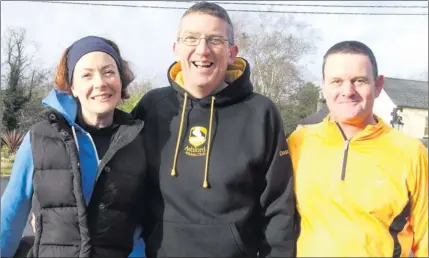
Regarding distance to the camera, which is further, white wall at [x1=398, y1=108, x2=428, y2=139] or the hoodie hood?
white wall at [x1=398, y1=108, x2=428, y2=139]

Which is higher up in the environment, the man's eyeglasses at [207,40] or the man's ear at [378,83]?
the man's eyeglasses at [207,40]

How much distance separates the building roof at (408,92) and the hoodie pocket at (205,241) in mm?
30668

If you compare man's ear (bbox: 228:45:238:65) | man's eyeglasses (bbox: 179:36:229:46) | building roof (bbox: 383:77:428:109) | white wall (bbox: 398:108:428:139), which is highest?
man's eyeglasses (bbox: 179:36:229:46)

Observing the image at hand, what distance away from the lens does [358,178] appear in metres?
2.31

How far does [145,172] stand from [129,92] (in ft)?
1.73

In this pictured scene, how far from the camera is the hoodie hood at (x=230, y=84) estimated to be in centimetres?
263

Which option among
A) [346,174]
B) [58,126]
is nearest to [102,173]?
[58,126]

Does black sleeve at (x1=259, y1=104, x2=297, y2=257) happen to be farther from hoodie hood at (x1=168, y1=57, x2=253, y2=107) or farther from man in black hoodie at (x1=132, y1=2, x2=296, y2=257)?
hoodie hood at (x1=168, y1=57, x2=253, y2=107)

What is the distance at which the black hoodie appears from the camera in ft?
8.03

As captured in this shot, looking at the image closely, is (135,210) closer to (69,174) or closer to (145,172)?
(145,172)

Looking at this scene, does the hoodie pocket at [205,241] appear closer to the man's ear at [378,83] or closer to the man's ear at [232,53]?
the man's ear at [232,53]

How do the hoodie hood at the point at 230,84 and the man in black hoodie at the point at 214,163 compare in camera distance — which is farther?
the hoodie hood at the point at 230,84

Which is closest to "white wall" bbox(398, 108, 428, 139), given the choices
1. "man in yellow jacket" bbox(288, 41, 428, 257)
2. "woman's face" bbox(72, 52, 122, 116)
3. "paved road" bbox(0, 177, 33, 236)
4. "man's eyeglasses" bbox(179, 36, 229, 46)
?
"paved road" bbox(0, 177, 33, 236)

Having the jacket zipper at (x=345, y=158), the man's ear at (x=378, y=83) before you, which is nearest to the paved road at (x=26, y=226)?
the jacket zipper at (x=345, y=158)
